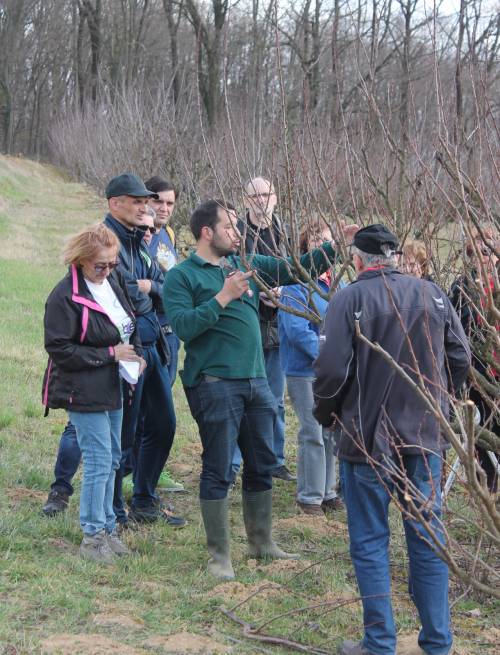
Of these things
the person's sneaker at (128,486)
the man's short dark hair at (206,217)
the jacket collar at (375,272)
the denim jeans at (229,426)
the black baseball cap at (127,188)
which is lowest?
the person's sneaker at (128,486)

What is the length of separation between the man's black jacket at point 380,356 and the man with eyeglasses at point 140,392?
1.73 metres

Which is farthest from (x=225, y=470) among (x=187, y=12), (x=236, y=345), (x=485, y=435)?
(x=187, y=12)

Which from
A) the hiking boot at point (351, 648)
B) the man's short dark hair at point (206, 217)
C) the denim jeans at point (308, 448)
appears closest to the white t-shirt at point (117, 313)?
the man's short dark hair at point (206, 217)

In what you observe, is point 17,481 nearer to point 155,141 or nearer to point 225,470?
point 225,470

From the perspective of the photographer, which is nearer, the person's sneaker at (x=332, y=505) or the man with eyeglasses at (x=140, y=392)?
the man with eyeglasses at (x=140, y=392)

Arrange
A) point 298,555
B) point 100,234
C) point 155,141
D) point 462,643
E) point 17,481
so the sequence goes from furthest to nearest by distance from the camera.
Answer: point 155,141 → point 17,481 → point 298,555 → point 100,234 → point 462,643

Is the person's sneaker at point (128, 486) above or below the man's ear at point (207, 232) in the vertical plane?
below

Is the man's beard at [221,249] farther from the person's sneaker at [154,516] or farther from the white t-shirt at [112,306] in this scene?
the person's sneaker at [154,516]

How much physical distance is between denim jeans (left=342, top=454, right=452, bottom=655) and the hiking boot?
4 centimetres

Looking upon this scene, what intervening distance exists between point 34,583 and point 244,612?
3.36 feet

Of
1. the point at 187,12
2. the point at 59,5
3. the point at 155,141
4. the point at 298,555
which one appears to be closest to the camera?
the point at 298,555

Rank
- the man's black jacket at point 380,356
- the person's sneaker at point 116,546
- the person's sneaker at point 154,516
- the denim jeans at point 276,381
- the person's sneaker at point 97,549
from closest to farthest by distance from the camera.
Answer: the man's black jacket at point 380,356 < the person's sneaker at point 97,549 < the person's sneaker at point 116,546 < the person's sneaker at point 154,516 < the denim jeans at point 276,381

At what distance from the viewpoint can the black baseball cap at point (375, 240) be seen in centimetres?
377

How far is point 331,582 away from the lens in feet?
15.5
